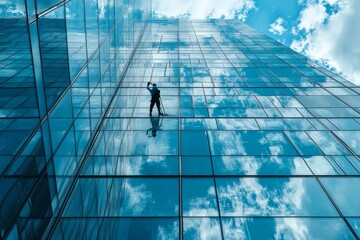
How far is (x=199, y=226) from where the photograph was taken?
9.85 meters

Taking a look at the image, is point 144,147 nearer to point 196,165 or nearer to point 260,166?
point 196,165

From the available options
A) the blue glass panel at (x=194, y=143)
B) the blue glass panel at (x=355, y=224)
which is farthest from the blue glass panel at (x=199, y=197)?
the blue glass panel at (x=355, y=224)

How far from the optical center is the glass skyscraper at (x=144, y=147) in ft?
23.2

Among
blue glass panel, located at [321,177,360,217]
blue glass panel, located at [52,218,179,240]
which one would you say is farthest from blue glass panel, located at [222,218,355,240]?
blue glass panel, located at [52,218,179,240]

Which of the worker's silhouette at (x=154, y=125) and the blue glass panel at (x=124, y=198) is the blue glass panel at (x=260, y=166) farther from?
the worker's silhouette at (x=154, y=125)

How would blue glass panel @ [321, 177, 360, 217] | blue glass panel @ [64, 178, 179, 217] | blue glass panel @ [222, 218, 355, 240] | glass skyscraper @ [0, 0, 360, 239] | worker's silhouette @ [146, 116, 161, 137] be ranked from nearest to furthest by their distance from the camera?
glass skyscraper @ [0, 0, 360, 239]
blue glass panel @ [222, 218, 355, 240]
blue glass panel @ [64, 178, 179, 217]
blue glass panel @ [321, 177, 360, 217]
worker's silhouette @ [146, 116, 161, 137]

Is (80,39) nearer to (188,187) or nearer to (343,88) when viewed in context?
(188,187)

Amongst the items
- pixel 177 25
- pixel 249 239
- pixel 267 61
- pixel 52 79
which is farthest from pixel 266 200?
pixel 177 25

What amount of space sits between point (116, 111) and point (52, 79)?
27.4 ft

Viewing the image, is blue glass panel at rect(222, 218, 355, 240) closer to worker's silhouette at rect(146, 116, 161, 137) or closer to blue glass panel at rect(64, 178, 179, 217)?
blue glass panel at rect(64, 178, 179, 217)

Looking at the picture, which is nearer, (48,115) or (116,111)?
(48,115)

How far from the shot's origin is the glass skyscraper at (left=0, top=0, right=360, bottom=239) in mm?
7066

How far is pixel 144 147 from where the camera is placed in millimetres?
14047

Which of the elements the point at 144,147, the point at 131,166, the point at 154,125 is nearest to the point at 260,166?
the point at 144,147
